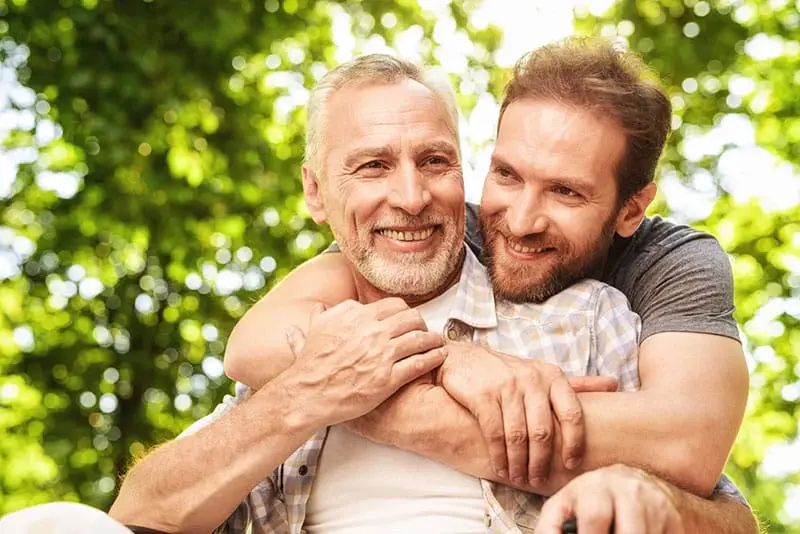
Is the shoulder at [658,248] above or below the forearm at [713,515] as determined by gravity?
→ above

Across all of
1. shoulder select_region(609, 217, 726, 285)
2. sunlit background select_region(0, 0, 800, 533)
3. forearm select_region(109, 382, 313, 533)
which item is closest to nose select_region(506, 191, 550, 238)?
shoulder select_region(609, 217, 726, 285)

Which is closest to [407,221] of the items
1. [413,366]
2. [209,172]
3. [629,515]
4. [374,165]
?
[374,165]

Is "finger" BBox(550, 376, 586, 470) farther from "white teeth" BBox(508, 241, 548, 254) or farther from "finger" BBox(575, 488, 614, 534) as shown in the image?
"white teeth" BBox(508, 241, 548, 254)

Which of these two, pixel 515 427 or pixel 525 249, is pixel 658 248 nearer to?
pixel 525 249

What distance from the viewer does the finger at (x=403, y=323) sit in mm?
2037

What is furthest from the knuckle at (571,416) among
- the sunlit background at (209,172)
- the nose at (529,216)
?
the sunlit background at (209,172)

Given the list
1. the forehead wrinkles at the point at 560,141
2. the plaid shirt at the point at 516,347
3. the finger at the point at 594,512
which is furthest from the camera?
the forehead wrinkles at the point at 560,141

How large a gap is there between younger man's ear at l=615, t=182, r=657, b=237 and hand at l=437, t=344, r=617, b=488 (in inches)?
22.4

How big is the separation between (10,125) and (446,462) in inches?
214

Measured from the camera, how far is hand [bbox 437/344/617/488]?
1.86m

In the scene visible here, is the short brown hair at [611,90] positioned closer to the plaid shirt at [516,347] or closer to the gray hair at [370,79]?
the gray hair at [370,79]

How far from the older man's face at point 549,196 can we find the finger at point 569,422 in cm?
44

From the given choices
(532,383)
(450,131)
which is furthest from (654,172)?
(532,383)

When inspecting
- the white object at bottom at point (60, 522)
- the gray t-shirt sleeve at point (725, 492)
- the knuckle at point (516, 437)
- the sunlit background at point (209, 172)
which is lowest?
the sunlit background at point (209, 172)
